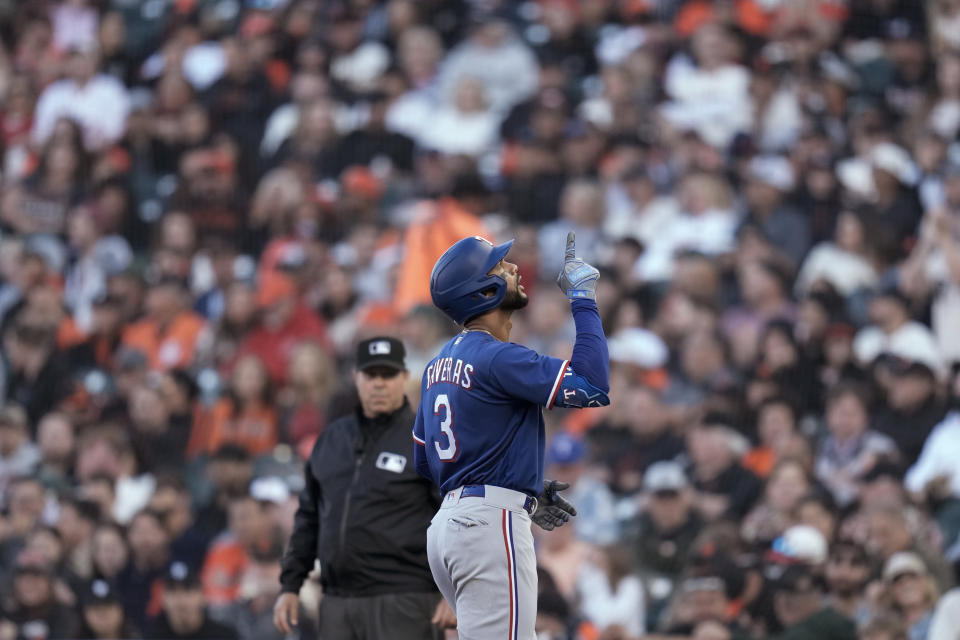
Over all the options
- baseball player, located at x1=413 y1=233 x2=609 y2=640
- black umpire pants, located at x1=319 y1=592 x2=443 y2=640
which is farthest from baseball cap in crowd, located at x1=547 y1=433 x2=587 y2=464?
baseball player, located at x1=413 y1=233 x2=609 y2=640

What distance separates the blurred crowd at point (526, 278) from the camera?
6.98m

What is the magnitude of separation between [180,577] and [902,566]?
343 centimetres

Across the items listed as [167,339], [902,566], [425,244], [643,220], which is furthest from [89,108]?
[902,566]

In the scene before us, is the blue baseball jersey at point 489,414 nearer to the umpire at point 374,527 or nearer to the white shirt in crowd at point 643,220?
the umpire at point 374,527

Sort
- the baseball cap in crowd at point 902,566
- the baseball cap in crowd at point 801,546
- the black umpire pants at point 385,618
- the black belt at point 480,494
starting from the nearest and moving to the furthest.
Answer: the black belt at point 480,494 < the black umpire pants at point 385,618 < the baseball cap in crowd at point 902,566 < the baseball cap in crowd at point 801,546

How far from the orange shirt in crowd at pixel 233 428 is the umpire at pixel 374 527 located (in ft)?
11.5

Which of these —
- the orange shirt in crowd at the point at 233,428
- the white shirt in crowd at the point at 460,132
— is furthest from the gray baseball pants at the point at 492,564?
the white shirt in crowd at the point at 460,132

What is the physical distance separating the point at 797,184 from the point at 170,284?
4.18 meters

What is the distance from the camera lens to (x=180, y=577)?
724 centimetres

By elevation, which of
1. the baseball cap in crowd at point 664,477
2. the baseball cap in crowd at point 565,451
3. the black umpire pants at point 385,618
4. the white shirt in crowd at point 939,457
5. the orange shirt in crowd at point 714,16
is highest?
the black umpire pants at point 385,618

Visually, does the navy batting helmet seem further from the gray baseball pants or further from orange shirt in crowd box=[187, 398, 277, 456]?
orange shirt in crowd box=[187, 398, 277, 456]

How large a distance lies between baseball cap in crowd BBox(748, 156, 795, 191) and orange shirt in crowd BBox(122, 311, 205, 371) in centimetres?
372

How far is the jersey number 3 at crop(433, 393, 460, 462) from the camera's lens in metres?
3.84

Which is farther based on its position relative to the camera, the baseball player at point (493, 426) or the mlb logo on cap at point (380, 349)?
the mlb logo on cap at point (380, 349)
